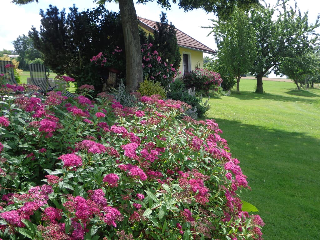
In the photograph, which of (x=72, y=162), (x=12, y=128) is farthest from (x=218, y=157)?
(x=12, y=128)

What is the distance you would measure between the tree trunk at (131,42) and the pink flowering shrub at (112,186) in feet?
21.4

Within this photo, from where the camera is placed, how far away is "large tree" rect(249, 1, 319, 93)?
27766 mm

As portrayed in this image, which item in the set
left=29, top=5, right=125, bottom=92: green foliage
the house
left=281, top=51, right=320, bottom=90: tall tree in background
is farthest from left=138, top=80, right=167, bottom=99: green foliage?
left=281, top=51, right=320, bottom=90: tall tree in background

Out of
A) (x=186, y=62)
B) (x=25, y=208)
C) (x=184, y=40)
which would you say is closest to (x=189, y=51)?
(x=186, y=62)

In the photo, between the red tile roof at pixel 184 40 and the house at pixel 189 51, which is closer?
the red tile roof at pixel 184 40

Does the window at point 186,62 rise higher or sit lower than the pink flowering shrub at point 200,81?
higher

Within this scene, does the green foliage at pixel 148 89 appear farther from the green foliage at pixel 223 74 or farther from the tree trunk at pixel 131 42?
the green foliage at pixel 223 74

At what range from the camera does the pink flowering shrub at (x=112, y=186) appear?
1.87 metres

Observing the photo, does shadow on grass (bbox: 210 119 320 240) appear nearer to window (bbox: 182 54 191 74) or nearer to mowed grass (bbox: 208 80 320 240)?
mowed grass (bbox: 208 80 320 240)

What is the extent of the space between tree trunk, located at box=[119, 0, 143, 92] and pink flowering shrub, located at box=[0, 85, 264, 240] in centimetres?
651

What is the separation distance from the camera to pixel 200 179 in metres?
2.44

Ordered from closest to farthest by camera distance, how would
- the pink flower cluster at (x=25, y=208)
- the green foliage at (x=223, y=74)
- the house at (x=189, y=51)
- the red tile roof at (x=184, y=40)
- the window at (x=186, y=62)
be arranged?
the pink flower cluster at (x=25, y=208) < the red tile roof at (x=184, y=40) < the house at (x=189, y=51) < the window at (x=186, y=62) < the green foliage at (x=223, y=74)

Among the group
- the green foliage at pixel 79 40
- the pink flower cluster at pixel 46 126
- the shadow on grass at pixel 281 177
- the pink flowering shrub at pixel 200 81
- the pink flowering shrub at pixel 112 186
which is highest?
the green foliage at pixel 79 40

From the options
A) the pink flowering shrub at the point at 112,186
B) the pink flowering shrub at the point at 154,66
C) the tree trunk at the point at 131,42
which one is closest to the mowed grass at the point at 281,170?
the pink flowering shrub at the point at 112,186
